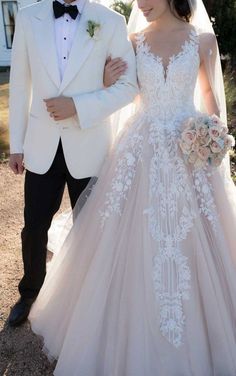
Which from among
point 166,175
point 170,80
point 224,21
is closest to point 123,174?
point 166,175

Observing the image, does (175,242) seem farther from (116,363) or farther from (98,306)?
(116,363)

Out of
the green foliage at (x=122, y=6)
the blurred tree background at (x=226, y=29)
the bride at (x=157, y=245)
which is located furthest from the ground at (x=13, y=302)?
the blurred tree background at (x=226, y=29)

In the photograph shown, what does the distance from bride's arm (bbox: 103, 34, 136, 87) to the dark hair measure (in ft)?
1.46

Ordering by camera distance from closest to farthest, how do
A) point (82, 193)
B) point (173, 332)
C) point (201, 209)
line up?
point (173, 332), point (201, 209), point (82, 193)

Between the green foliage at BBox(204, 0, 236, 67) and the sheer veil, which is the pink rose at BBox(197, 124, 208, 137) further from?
the green foliage at BBox(204, 0, 236, 67)

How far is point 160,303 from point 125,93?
1101 millimetres

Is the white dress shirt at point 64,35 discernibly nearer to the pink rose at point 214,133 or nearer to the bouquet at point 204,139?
the bouquet at point 204,139

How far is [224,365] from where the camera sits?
7.72ft

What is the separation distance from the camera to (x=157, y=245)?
7.79 feet

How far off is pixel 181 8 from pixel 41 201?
1343 millimetres

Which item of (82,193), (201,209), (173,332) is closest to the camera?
(173,332)

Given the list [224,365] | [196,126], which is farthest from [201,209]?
[224,365]

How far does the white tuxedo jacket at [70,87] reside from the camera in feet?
7.91

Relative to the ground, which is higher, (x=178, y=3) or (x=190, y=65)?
(x=178, y=3)
